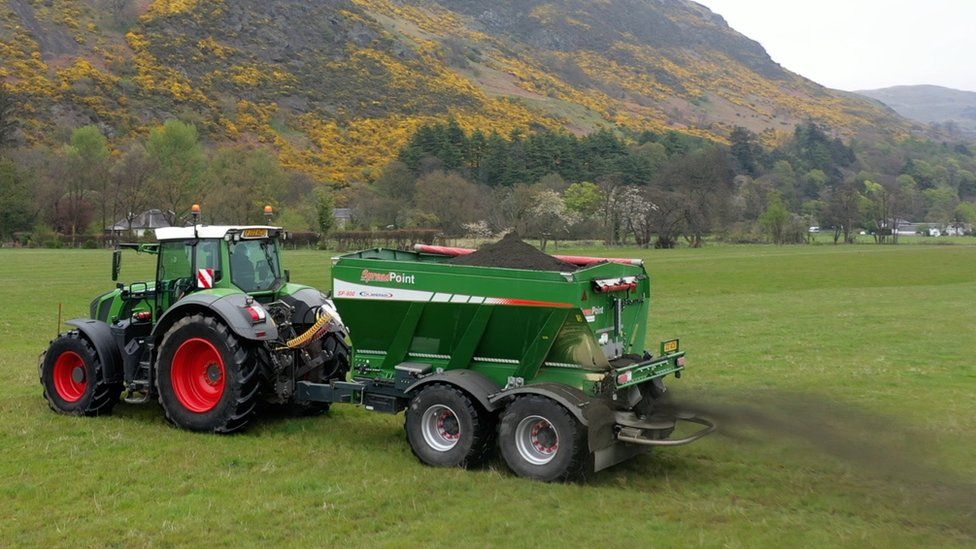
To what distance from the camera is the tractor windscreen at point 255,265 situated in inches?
438

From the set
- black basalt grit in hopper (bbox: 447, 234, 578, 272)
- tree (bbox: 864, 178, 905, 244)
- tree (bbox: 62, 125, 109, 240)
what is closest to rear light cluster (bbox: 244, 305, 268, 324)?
black basalt grit in hopper (bbox: 447, 234, 578, 272)

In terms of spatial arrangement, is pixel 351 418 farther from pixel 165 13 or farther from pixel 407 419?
pixel 165 13

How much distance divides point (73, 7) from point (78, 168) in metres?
65.9

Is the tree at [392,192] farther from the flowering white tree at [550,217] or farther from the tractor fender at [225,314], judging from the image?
the tractor fender at [225,314]

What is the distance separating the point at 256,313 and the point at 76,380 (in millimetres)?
3044

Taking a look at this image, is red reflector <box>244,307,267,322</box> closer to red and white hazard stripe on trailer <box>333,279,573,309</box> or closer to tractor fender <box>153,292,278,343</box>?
tractor fender <box>153,292,278,343</box>

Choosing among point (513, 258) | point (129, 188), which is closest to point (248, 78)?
point (129, 188)

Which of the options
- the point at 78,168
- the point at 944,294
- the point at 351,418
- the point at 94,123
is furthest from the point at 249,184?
the point at 351,418

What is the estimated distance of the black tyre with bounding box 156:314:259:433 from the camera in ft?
31.7

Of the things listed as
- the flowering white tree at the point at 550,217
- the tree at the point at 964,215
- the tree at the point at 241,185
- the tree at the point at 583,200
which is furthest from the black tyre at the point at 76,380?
Answer: the tree at the point at 964,215

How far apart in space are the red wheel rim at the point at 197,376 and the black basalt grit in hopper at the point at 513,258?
10.6 ft

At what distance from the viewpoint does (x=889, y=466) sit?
8.61 m

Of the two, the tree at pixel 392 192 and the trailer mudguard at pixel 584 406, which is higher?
the tree at pixel 392 192

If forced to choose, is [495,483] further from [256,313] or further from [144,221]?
[144,221]
